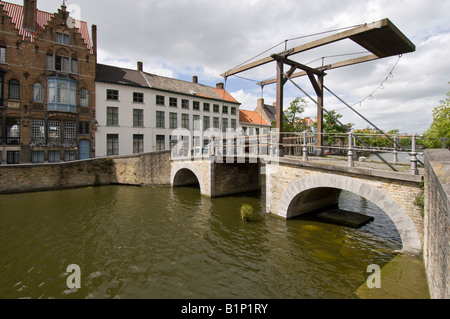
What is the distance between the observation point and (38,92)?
19.9m

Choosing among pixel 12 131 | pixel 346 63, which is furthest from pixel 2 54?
pixel 346 63

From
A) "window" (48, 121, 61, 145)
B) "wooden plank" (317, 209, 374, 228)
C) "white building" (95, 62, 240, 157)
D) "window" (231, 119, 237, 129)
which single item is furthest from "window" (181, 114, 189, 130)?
"wooden plank" (317, 209, 374, 228)

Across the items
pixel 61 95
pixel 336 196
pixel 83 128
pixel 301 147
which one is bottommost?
pixel 336 196

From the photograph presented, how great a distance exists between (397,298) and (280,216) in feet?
18.0

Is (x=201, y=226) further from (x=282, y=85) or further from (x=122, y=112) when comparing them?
(x=122, y=112)

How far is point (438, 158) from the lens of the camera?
4.71m

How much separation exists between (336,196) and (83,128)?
2232 cm

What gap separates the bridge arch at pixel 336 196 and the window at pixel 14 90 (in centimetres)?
2356

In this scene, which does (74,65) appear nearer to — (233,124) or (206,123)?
(206,123)

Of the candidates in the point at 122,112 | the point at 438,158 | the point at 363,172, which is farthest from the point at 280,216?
the point at 122,112

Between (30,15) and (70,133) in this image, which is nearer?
(30,15)

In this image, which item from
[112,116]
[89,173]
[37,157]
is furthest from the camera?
[112,116]
